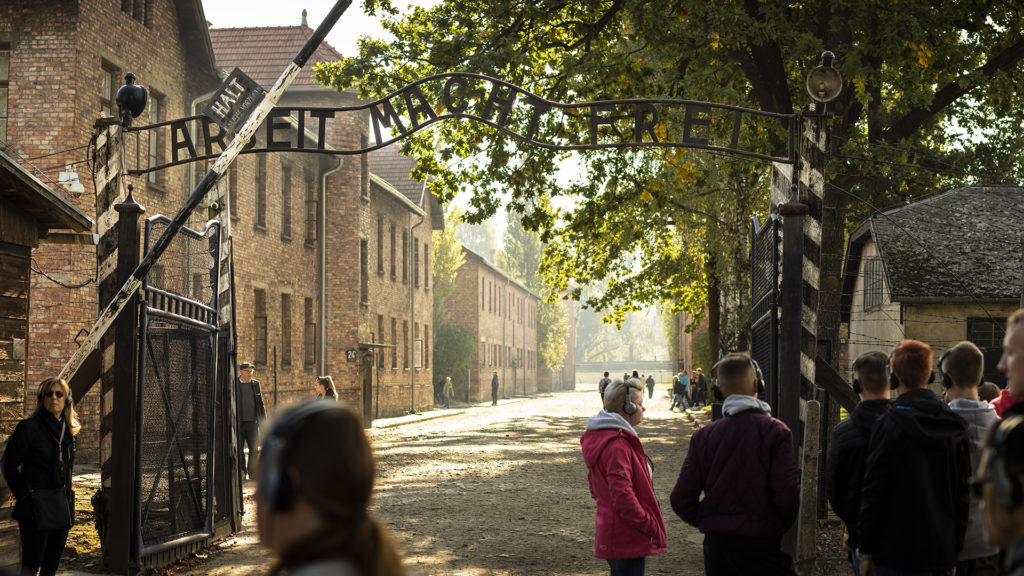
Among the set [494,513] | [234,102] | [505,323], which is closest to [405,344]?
[505,323]

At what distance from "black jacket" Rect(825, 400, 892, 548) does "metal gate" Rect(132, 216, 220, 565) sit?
5779 millimetres

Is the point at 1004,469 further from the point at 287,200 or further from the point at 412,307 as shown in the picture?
the point at 412,307

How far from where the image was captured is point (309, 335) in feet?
110

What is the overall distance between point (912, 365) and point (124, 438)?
20.9 ft

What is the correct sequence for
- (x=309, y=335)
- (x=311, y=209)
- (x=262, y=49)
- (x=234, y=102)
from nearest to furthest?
1. (x=234, y=102)
2. (x=309, y=335)
3. (x=311, y=209)
4. (x=262, y=49)

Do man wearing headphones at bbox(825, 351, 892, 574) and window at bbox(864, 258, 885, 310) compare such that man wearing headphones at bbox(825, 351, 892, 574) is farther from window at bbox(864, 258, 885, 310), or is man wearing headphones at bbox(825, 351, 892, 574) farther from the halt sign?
window at bbox(864, 258, 885, 310)

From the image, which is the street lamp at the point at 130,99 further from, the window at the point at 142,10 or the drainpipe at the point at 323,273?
the drainpipe at the point at 323,273

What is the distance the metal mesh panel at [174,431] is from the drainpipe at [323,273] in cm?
2359

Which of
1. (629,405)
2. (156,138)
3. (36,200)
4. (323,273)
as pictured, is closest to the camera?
(629,405)

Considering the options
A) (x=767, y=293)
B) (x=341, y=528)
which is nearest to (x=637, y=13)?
(x=767, y=293)

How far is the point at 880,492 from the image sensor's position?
15.8 feet

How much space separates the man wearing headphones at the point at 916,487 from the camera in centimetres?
475

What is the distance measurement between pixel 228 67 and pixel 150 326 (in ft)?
87.5

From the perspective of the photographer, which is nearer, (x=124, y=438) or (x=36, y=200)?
(x=124, y=438)
